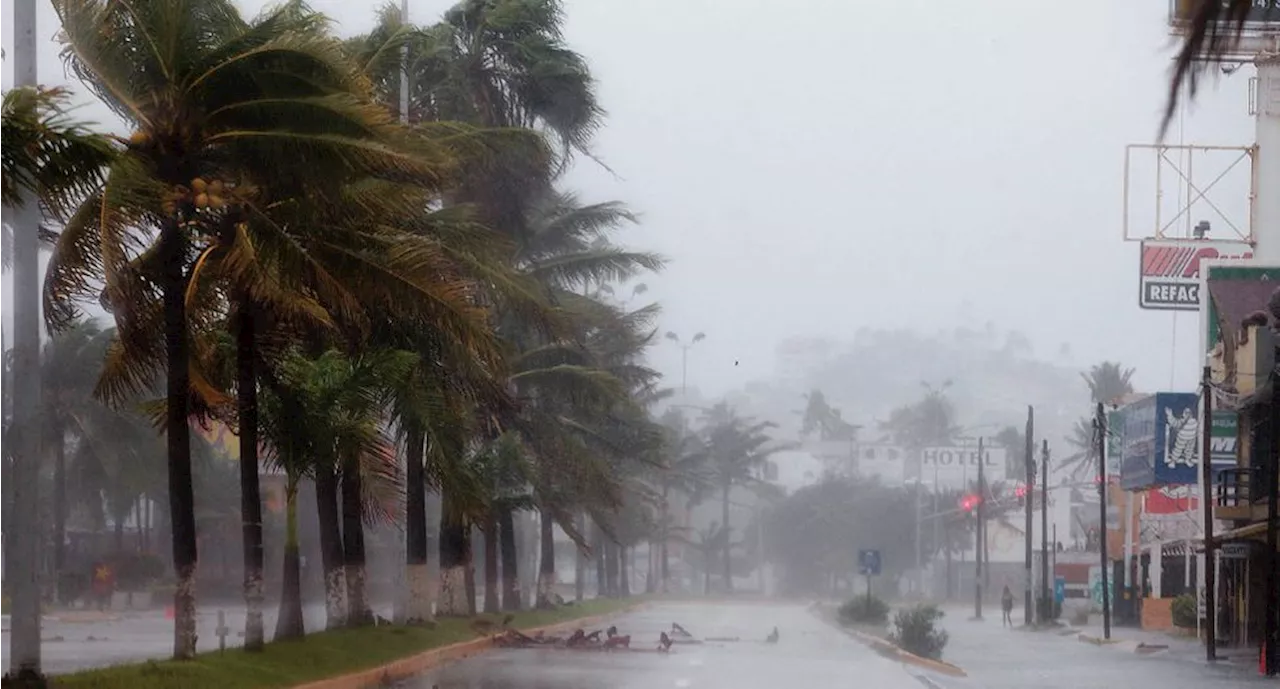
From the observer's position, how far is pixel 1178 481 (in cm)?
5344

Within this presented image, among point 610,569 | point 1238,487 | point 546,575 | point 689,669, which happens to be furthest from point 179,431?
point 610,569

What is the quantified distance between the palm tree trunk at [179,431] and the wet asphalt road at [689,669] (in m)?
4.60

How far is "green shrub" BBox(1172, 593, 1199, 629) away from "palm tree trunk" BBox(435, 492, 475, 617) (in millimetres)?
24522

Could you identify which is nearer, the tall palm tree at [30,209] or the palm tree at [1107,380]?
the tall palm tree at [30,209]

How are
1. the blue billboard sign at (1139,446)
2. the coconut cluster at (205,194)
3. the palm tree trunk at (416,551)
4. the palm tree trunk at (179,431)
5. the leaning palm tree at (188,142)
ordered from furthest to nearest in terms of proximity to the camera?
1. the blue billboard sign at (1139,446)
2. the palm tree trunk at (416,551)
3. the palm tree trunk at (179,431)
4. the coconut cluster at (205,194)
5. the leaning palm tree at (188,142)

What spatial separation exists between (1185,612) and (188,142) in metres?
42.0

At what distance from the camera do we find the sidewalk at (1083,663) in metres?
32.3

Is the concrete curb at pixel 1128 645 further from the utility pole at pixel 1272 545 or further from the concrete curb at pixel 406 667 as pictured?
the concrete curb at pixel 406 667

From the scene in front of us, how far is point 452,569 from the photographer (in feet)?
128

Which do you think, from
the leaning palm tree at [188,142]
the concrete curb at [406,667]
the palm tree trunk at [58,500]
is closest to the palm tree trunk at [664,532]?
the palm tree trunk at [58,500]

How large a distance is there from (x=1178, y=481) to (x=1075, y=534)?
69980 millimetres

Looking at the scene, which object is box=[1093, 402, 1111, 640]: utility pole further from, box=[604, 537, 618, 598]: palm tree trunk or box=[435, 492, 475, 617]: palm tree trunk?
box=[604, 537, 618, 598]: palm tree trunk

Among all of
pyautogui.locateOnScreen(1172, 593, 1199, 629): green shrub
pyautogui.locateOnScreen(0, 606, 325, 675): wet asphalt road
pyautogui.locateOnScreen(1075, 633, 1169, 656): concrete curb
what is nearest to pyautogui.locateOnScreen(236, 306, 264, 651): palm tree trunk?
pyautogui.locateOnScreen(0, 606, 325, 675): wet asphalt road

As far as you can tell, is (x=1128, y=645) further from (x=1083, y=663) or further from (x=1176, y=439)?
(x=1083, y=663)
